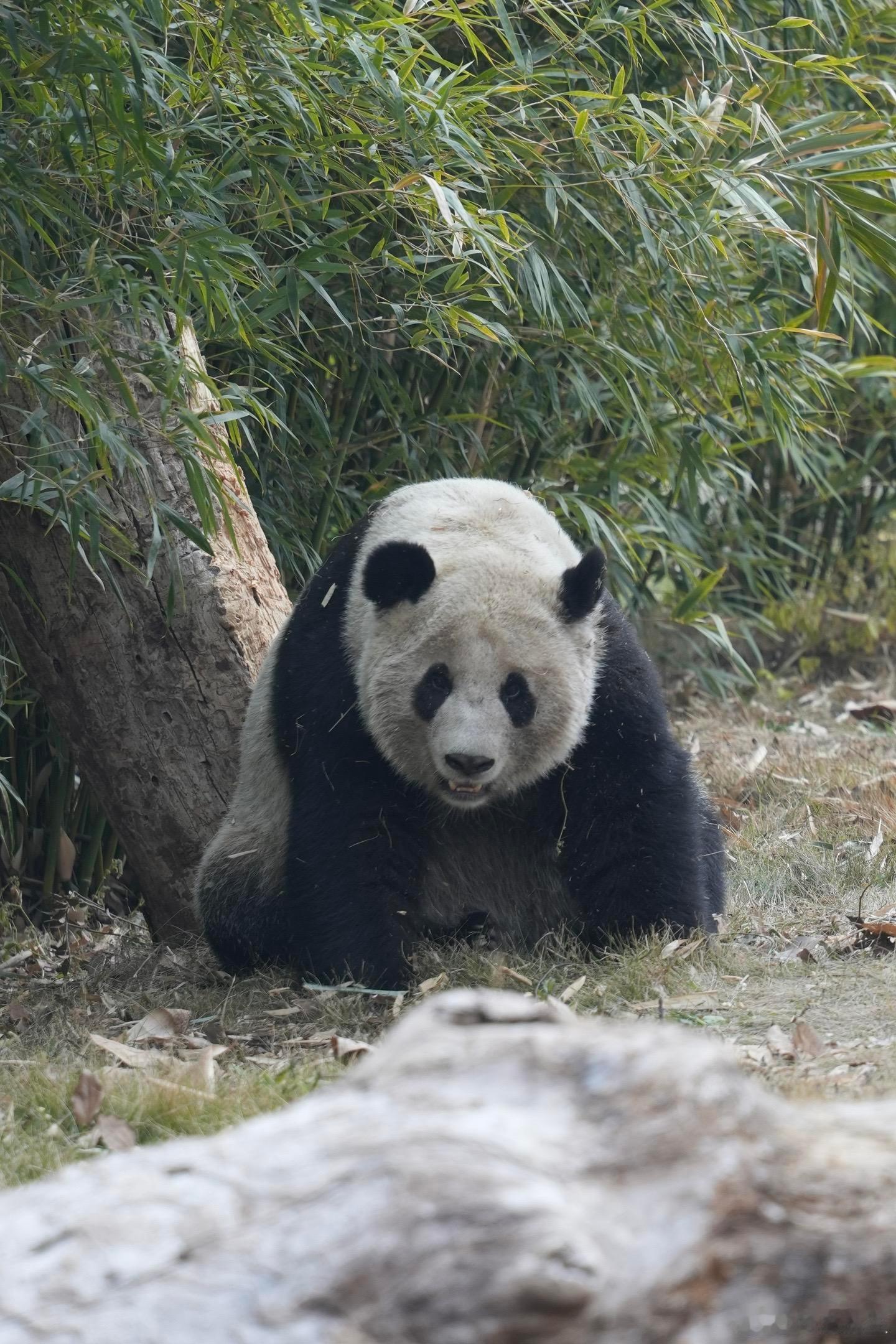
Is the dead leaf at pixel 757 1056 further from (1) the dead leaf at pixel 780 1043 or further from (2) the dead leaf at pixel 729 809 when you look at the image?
(2) the dead leaf at pixel 729 809

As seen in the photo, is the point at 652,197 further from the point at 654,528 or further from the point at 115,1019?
the point at 115,1019

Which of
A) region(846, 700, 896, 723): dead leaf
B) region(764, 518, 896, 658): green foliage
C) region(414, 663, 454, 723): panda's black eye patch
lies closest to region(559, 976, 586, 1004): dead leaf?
region(414, 663, 454, 723): panda's black eye patch

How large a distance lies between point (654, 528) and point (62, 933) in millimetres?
3354

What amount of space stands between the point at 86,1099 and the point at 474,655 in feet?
5.52

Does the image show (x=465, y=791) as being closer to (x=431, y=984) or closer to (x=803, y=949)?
(x=431, y=984)

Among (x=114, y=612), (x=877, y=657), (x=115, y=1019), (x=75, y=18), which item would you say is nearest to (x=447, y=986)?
(x=115, y=1019)

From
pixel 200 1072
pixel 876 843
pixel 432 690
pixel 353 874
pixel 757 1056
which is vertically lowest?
pixel 876 843

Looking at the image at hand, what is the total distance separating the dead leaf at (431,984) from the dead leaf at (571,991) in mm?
427

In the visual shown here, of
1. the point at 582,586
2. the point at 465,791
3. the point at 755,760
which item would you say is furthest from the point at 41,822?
the point at 755,760

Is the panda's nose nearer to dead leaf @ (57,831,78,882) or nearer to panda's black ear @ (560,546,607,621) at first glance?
panda's black ear @ (560,546,607,621)

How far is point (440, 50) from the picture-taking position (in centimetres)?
605

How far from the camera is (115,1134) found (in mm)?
3227

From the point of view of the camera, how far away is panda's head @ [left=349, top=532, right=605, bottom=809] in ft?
14.1

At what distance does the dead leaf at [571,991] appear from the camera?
402 centimetres
